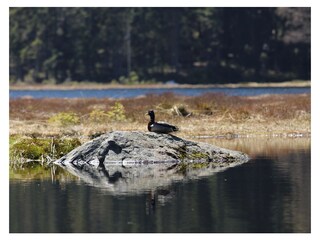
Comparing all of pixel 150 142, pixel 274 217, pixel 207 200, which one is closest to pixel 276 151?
pixel 150 142

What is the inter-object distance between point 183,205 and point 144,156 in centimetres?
784

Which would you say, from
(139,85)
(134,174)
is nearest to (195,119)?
(134,174)

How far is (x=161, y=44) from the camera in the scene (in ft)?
365

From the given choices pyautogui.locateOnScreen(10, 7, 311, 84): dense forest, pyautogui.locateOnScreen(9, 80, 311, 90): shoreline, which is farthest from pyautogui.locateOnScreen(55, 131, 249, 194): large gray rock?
pyautogui.locateOnScreen(10, 7, 311, 84): dense forest

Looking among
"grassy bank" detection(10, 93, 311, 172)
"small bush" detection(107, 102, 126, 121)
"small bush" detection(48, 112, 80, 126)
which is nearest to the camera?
"grassy bank" detection(10, 93, 311, 172)

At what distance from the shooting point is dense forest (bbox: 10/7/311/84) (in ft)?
354

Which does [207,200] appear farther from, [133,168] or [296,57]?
[296,57]

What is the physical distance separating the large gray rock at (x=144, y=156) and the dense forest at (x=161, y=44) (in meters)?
77.4

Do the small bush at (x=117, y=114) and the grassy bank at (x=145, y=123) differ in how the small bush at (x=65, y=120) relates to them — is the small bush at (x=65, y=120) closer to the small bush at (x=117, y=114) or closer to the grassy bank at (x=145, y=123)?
the grassy bank at (x=145, y=123)

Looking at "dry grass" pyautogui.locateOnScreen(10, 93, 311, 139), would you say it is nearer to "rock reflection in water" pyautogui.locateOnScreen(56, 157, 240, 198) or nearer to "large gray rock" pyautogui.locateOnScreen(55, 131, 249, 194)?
"large gray rock" pyautogui.locateOnScreen(55, 131, 249, 194)

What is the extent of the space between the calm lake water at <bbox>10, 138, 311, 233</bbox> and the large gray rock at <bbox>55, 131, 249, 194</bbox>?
5.24ft

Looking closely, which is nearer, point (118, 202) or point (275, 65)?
point (118, 202)

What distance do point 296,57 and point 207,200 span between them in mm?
88758

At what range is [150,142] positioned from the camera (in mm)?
27672
